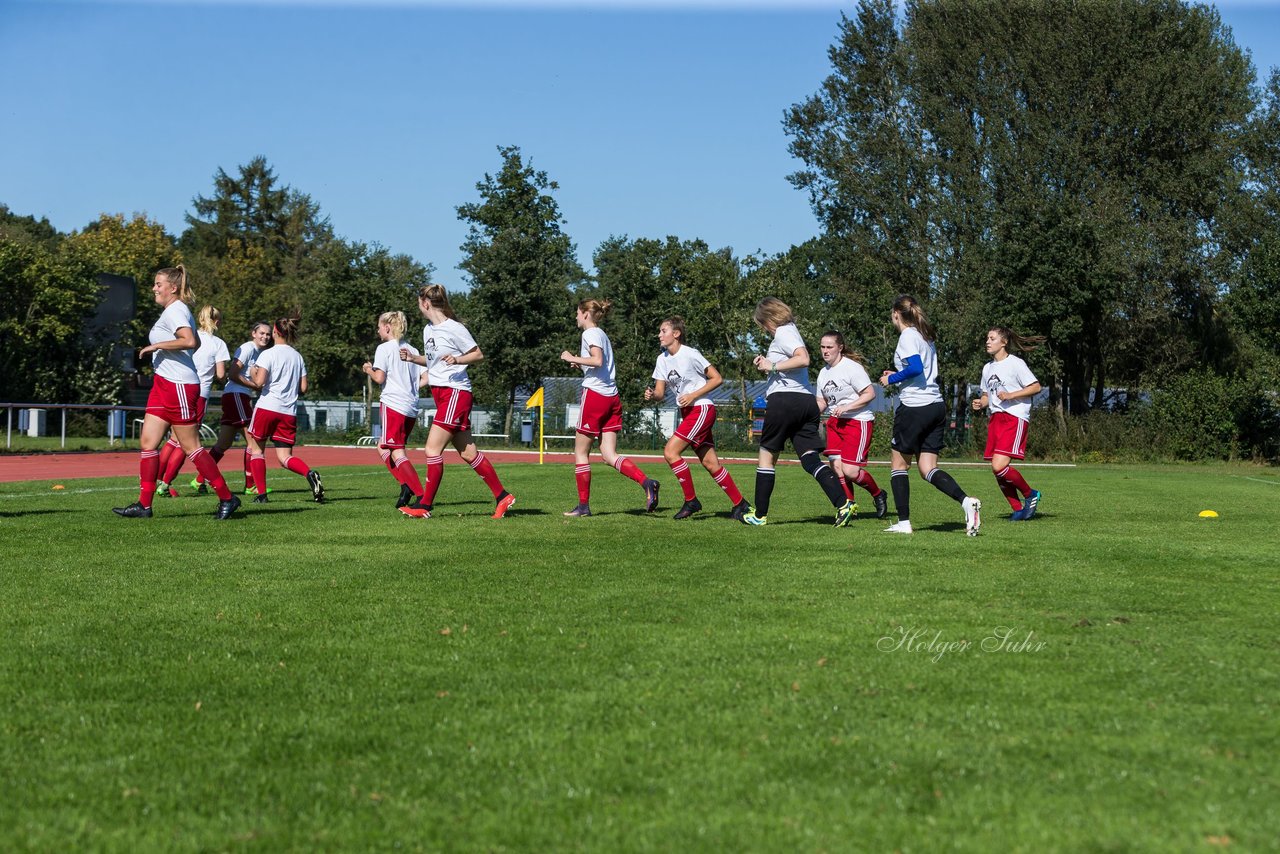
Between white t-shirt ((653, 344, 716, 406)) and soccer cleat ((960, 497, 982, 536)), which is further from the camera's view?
white t-shirt ((653, 344, 716, 406))

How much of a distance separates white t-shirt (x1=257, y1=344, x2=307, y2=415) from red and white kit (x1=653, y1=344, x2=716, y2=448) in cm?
411

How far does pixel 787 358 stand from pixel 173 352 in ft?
17.6

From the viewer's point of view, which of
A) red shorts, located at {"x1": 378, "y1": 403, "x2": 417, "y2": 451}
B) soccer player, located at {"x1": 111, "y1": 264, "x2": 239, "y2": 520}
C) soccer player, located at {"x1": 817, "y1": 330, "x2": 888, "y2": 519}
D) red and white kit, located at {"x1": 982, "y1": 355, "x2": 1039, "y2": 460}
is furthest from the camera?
red shorts, located at {"x1": 378, "y1": 403, "x2": 417, "y2": 451}

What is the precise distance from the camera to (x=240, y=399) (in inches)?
539

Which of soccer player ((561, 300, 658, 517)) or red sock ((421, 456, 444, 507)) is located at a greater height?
soccer player ((561, 300, 658, 517))

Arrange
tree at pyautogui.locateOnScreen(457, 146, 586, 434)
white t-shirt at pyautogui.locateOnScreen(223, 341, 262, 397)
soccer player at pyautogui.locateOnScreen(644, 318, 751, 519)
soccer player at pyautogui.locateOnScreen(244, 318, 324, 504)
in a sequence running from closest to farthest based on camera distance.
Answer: soccer player at pyautogui.locateOnScreen(644, 318, 751, 519) → soccer player at pyautogui.locateOnScreen(244, 318, 324, 504) → white t-shirt at pyautogui.locateOnScreen(223, 341, 262, 397) → tree at pyautogui.locateOnScreen(457, 146, 586, 434)

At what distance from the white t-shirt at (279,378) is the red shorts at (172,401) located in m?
2.34

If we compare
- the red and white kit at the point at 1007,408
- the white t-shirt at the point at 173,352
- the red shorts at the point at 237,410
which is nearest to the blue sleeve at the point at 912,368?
the red and white kit at the point at 1007,408

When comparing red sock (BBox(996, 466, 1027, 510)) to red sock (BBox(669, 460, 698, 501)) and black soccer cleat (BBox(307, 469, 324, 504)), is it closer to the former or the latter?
red sock (BBox(669, 460, 698, 501))

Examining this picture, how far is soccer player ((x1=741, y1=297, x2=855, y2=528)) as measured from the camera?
421 inches

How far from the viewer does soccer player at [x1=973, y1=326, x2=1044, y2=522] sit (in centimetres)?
1214

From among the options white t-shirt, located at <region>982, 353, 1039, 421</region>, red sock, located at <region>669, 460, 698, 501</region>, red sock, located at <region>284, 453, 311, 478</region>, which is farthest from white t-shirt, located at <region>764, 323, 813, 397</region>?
red sock, located at <region>284, 453, 311, 478</region>

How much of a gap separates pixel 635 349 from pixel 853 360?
3667 cm

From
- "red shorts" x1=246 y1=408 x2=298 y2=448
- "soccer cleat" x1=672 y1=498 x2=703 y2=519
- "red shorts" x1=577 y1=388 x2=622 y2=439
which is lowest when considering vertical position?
"soccer cleat" x1=672 y1=498 x2=703 y2=519
